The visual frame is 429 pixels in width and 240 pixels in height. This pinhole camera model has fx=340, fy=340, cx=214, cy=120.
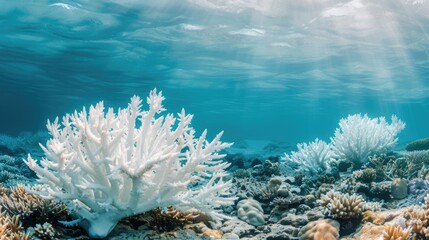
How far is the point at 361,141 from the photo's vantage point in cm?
1103

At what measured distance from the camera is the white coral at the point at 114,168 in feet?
13.5

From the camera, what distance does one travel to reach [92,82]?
3803 centimetres

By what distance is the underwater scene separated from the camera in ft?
14.4

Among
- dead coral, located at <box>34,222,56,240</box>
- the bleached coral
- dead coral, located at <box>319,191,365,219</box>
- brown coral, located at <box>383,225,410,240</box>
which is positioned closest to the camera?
brown coral, located at <box>383,225,410,240</box>

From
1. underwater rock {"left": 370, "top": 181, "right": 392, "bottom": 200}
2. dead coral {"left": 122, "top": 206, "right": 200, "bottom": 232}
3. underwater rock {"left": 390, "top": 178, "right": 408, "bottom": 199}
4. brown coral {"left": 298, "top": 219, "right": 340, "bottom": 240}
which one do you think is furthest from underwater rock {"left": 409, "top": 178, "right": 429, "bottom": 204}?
dead coral {"left": 122, "top": 206, "right": 200, "bottom": 232}

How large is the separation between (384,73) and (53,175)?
30569 millimetres

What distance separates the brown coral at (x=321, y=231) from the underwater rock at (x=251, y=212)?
124 centimetres

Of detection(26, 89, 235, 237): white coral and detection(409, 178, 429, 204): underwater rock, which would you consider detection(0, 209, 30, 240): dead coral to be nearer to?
detection(26, 89, 235, 237): white coral

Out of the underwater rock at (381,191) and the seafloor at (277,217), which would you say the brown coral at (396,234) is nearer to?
the seafloor at (277,217)

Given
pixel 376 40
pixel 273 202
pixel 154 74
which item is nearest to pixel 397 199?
pixel 273 202

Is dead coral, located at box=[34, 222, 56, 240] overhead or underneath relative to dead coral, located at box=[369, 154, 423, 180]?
underneath

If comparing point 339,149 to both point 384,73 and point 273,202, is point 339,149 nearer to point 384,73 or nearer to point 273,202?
point 273,202

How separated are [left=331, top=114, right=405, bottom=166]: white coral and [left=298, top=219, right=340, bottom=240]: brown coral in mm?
6423

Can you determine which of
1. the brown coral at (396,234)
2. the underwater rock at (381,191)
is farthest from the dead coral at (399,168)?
the brown coral at (396,234)
